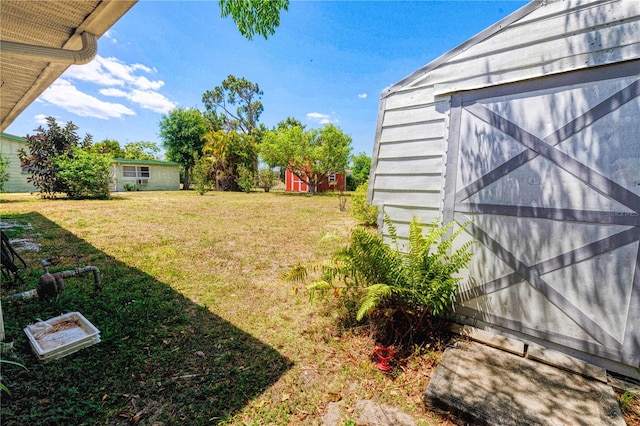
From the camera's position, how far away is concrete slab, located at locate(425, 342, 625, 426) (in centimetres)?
164

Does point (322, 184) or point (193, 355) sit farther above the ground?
point (322, 184)

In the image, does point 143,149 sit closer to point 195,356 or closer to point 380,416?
point 195,356

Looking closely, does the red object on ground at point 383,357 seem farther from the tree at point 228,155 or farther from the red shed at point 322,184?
the red shed at point 322,184

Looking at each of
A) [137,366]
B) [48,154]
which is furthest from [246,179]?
[137,366]

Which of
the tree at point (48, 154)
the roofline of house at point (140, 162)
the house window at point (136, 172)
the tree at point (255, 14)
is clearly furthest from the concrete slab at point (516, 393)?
the house window at point (136, 172)

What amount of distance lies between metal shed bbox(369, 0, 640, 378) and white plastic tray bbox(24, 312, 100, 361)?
3616 millimetres

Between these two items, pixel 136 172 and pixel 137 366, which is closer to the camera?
pixel 137 366

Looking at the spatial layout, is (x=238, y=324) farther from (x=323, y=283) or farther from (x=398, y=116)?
(x=398, y=116)

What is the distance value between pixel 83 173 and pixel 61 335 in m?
13.9

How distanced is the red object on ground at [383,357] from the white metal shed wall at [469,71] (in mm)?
1307

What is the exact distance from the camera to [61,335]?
2383 mm

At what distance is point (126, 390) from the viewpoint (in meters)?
1.93

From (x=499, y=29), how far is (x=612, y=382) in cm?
314

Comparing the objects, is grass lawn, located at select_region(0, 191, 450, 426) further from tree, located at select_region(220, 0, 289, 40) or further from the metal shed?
tree, located at select_region(220, 0, 289, 40)
